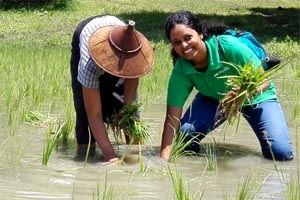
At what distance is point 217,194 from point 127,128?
965 millimetres

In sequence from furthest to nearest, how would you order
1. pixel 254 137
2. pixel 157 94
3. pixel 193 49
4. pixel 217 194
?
1. pixel 157 94
2. pixel 254 137
3. pixel 193 49
4. pixel 217 194

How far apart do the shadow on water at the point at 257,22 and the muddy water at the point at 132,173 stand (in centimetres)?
825

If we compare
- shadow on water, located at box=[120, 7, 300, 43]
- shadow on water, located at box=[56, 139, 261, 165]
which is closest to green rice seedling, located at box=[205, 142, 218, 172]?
shadow on water, located at box=[56, 139, 261, 165]

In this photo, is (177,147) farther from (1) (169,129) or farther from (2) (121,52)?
(2) (121,52)

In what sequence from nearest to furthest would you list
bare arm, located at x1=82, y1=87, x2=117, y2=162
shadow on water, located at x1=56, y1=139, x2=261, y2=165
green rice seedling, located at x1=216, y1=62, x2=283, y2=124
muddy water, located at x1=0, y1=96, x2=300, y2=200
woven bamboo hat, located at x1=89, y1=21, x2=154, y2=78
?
muddy water, located at x1=0, y1=96, x2=300, y2=200 < woven bamboo hat, located at x1=89, y1=21, x2=154, y2=78 < bare arm, located at x1=82, y1=87, x2=117, y2=162 < green rice seedling, located at x1=216, y1=62, x2=283, y2=124 < shadow on water, located at x1=56, y1=139, x2=261, y2=165

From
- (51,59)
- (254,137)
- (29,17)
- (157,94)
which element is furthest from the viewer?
(29,17)

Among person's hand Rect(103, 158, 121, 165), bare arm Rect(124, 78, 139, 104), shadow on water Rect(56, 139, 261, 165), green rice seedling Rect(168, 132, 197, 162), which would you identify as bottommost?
shadow on water Rect(56, 139, 261, 165)

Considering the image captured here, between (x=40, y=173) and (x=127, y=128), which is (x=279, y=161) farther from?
(x=40, y=173)

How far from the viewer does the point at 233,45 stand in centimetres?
460

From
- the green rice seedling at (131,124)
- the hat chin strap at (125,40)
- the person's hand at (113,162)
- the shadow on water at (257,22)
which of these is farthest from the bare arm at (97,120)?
the shadow on water at (257,22)

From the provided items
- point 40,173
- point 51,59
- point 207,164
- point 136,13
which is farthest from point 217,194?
point 136,13

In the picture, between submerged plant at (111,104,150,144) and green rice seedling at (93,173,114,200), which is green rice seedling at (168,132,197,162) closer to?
submerged plant at (111,104,150,144)

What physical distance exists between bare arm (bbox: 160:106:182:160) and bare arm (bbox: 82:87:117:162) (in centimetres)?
29

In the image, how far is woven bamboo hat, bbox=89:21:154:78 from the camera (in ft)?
13.7
